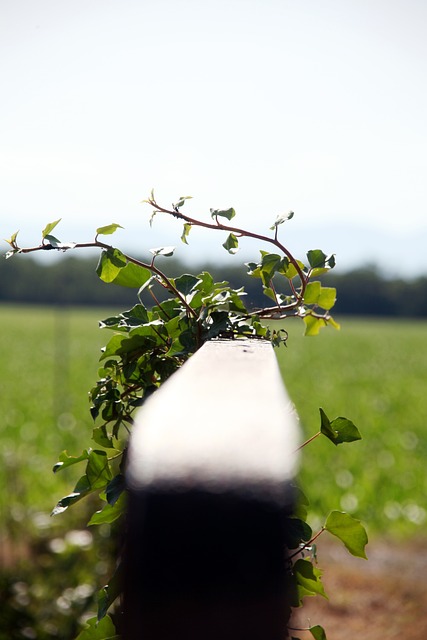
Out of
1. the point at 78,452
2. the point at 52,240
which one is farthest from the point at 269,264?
the point at 78,452

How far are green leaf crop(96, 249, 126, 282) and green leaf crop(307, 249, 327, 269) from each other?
0.84ft

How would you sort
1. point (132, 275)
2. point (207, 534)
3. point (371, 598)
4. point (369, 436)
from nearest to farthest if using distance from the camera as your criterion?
1. point (207, 534)
2. point (132, 275)
3. point (371, 598)
4. point (369, 436)

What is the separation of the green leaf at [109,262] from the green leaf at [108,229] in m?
0.02

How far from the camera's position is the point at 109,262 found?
3.05 ft

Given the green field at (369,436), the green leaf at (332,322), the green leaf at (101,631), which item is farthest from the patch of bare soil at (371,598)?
the green leaf at (101,631)

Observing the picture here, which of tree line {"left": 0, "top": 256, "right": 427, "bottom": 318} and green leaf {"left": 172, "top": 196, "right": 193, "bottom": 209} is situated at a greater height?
green leaf {"left": 172, "top": 196, "right": 193, "bottom": 209}

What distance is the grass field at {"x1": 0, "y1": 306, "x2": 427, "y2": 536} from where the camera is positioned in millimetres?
7094

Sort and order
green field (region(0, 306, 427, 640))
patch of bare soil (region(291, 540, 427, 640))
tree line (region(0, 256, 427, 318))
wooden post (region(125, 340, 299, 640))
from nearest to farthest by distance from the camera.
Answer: wooden post (region(125, 340, 299, 640)), green field (region(0, 306, 427, 640)), patch of bare soil (region(291, 540, 427, 640)), tree line (region(0, 256, 427, 318))

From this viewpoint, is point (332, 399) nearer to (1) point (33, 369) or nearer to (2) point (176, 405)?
(1) point (33, 369)

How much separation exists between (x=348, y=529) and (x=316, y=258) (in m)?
0.36

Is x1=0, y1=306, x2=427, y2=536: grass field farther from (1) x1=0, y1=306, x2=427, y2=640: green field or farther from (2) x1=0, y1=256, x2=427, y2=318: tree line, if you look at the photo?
(2) x1=0, y1=256, x2=427, y2=318: tree line

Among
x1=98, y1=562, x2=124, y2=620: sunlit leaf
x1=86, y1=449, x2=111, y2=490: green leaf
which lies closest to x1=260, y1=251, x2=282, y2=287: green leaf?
x1=86, y1=449, x2=111, y2=490: green leaf

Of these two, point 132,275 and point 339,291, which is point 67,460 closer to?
point 132,275

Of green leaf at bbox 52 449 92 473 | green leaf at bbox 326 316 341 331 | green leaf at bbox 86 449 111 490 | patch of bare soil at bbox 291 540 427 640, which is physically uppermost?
green leaf at bbox 326 316 341 331
